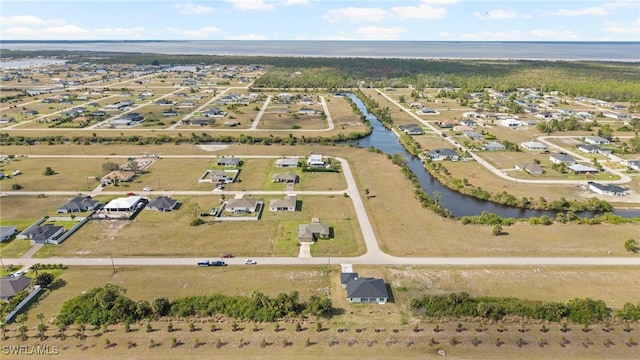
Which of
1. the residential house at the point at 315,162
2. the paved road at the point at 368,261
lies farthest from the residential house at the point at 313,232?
the residential house at the point at 315,162

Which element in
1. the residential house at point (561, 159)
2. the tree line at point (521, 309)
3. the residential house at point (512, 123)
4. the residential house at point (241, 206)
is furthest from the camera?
the residential house at point (512, 123)

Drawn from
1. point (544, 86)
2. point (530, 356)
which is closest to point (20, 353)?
point (530, 356)

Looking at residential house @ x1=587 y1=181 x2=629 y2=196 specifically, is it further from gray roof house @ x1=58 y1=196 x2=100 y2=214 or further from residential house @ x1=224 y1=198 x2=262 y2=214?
gray roof house @ x1=58 y1=196 x2=100 y2=214

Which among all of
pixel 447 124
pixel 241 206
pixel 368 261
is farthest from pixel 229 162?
pixel 447 124

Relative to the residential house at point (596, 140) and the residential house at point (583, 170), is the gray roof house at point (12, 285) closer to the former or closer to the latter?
the residential house at point (583, 170)

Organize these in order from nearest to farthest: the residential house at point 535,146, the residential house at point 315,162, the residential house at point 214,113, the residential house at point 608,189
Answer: the residential house at point 608,189 → the residential house at point 315,162 → the residential house at point 535,146 → the residential house at point 214,113

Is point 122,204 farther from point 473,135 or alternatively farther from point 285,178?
point 473,135

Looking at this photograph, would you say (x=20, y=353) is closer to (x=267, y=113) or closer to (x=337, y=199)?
(x=337, y=199)
